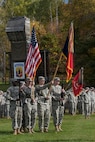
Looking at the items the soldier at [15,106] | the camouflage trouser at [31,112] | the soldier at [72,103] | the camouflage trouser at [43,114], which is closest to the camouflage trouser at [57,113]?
the camouflage trouser at [43,114]

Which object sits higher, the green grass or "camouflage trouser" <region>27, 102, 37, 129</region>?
"camouflage trouser" <region>27, 102, 37, 129</region>

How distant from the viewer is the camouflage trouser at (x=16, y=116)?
629 inches

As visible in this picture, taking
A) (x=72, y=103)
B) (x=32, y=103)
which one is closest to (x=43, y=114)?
(x=32, y=103)

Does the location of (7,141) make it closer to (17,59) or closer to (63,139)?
(63,139)

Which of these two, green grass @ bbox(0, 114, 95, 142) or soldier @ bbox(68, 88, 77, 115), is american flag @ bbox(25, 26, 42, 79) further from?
soldier @ bbox(68, 88, 77, 115)

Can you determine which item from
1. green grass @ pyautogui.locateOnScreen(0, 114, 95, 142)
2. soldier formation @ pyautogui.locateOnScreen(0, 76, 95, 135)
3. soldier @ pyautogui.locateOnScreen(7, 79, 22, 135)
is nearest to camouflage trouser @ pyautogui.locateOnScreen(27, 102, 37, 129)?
soldier formation @ pyautogui.locateOnScreen(0, 76, 95, 135)

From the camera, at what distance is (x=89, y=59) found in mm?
47281

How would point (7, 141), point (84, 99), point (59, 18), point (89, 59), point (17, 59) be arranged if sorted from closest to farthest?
point (7, 141), point (17, 59), point (84, 99), point (89, 59), point (59, 18)

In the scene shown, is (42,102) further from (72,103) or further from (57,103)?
(72,103)

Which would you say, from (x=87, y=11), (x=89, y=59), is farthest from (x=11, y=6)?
(x=89, y=59)

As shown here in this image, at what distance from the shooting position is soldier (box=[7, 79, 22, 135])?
625 inches

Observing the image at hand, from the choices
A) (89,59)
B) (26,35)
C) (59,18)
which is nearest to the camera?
(26,35)

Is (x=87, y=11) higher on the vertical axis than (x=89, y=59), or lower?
higher

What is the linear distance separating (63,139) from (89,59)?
3302 cm
